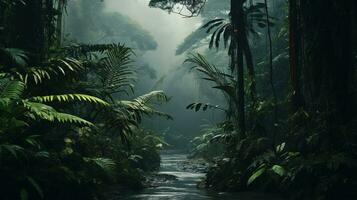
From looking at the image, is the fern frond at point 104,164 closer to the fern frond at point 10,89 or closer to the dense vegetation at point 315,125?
the fern frond at point 10,89

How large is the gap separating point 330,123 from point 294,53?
5.46 ft

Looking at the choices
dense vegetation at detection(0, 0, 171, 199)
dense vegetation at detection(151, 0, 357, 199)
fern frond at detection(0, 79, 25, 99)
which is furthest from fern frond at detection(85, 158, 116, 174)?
dense vegetation at detection(151, 0, 357, 199)

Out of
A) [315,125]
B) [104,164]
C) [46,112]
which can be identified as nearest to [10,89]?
[46,112]

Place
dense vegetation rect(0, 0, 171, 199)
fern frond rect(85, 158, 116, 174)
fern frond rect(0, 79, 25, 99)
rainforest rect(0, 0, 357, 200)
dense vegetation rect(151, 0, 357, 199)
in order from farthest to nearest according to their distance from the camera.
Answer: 1. dense vegetation rect(151, 0, 357, 199)
2. fern frond rect(85, 158, 116, 174)
3. rainforest rect(0, 0, 357, 200)
4. fern frond rect(0, 79, 25, 99)
5. dense vegetation rect(0, 0, 171, 199)

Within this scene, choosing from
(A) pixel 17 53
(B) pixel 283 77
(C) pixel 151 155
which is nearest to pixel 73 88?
(A) pixel 17 53

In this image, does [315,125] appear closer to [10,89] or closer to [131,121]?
[131,121]

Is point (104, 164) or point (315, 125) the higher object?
point (315, 125)

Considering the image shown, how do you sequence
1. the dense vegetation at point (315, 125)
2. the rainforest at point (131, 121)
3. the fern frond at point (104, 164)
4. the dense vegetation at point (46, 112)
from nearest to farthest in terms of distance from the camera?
the dense vegetation at point (46, 112)
the rainforest at point (131, 121)
the fern frond at point (104, 164)
the dense vegetation at point (315, 125)

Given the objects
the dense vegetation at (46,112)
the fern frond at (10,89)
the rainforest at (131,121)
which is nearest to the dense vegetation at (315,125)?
the rainforest at (131,121)

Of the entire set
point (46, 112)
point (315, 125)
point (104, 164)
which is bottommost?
point (104, 164)

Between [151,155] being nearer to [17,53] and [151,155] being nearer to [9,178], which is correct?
[17,53]

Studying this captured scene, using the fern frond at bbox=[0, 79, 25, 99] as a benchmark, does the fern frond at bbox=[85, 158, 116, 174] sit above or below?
below

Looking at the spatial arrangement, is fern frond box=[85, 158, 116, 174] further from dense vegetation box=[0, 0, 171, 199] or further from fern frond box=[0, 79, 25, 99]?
fern frond box=[0, 79, 25, 99]

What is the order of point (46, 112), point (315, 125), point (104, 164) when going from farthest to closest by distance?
point (315, 125) < point (104, 164) < point (46, 112)
